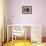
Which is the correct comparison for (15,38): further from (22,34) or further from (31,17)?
(31,17)

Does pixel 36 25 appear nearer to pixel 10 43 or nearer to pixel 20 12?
pixel 20 12

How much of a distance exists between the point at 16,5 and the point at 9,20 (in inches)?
13.6

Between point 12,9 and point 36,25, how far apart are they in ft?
1.97

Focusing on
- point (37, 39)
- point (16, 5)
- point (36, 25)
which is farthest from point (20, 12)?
point (37, 39)

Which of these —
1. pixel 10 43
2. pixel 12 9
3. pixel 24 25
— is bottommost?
pixel 10 43

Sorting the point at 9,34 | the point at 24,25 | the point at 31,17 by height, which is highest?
the point at 31,17

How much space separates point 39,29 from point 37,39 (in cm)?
20

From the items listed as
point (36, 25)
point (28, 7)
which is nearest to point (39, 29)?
point (36, 25)

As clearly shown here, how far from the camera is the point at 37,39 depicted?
7.75 feet

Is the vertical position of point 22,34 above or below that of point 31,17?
below

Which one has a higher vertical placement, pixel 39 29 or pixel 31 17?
pixel 31 17

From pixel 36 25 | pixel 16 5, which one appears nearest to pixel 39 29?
pixel 36 25

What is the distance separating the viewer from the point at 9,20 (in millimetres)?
2461

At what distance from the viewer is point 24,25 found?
7.97ft
